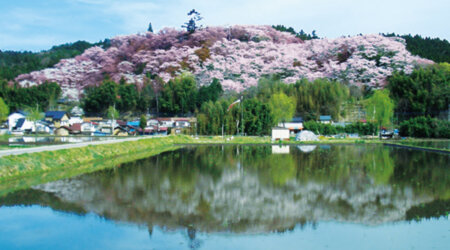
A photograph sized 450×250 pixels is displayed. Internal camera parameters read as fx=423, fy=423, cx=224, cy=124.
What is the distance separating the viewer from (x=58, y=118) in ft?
179

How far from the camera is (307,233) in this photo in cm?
848

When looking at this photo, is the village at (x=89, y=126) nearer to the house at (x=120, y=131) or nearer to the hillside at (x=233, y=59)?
the house at (x=120, y=131)

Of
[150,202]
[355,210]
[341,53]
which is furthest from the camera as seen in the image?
[341,53]

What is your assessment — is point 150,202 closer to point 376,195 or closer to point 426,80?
point 376,195

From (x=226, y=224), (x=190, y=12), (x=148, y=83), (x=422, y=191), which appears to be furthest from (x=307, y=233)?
(x=190, y=12)

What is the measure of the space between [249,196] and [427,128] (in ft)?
113

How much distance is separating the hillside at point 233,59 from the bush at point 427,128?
1211 cm

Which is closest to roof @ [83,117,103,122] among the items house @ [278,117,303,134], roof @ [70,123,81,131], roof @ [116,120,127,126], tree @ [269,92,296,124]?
roof @ [116,120,127,126]

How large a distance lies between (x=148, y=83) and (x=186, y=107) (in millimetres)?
7123

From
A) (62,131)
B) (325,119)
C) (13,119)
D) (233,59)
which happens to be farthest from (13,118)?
(325,119)

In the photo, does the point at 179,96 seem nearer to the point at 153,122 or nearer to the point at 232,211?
the point at 153,122

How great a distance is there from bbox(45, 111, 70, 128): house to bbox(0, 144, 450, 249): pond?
41.5 metres

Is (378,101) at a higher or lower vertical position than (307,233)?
higher

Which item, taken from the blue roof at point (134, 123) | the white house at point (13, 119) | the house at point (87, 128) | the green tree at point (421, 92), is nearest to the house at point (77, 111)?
the white house at point (13, 119)
